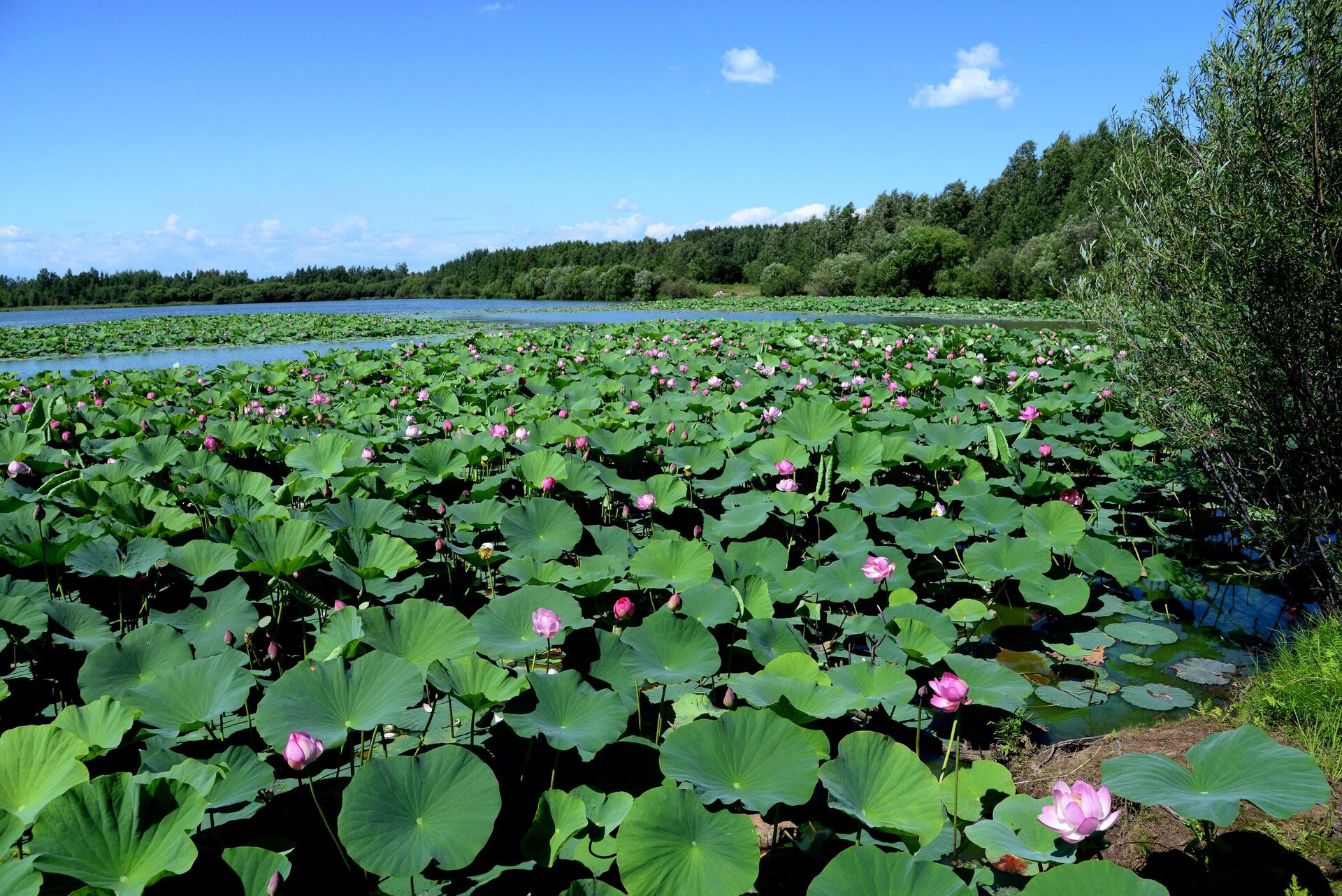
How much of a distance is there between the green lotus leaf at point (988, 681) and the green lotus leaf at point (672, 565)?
31.2 inches

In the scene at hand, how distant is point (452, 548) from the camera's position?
2.69 m

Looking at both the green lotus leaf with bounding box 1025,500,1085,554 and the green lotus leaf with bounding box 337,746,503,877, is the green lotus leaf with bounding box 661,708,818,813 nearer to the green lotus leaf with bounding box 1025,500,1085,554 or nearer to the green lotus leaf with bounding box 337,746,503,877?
the green lotus leaf with bounding box 337,746,503,877

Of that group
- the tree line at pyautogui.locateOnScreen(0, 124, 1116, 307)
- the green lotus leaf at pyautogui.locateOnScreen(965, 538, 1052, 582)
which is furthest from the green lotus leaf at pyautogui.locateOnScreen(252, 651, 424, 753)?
the tree line at pyautogui.locateOnScreen(0, 124, 1116, 307)

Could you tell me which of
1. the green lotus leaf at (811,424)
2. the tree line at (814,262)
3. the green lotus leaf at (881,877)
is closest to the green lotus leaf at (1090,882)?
the green lotus leaf at (881,877)

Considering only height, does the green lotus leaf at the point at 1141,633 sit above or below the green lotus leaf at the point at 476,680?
below

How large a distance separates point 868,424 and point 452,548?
8.13 ft

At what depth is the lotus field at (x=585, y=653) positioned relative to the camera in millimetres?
1295

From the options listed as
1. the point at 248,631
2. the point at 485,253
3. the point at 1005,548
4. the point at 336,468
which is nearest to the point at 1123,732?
the point at 1005,548

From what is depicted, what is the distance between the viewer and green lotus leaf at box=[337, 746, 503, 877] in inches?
48.8

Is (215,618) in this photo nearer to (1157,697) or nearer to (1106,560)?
(1157,697)

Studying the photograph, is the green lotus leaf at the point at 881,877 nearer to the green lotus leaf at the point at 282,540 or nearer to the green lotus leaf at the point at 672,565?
the green lotus leaf at the point at 672,565

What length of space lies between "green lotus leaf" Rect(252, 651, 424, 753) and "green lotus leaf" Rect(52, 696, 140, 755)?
0.25 m

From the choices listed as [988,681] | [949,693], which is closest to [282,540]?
[949,693]

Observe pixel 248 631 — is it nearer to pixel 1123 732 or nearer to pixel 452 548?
pixel 452 548
